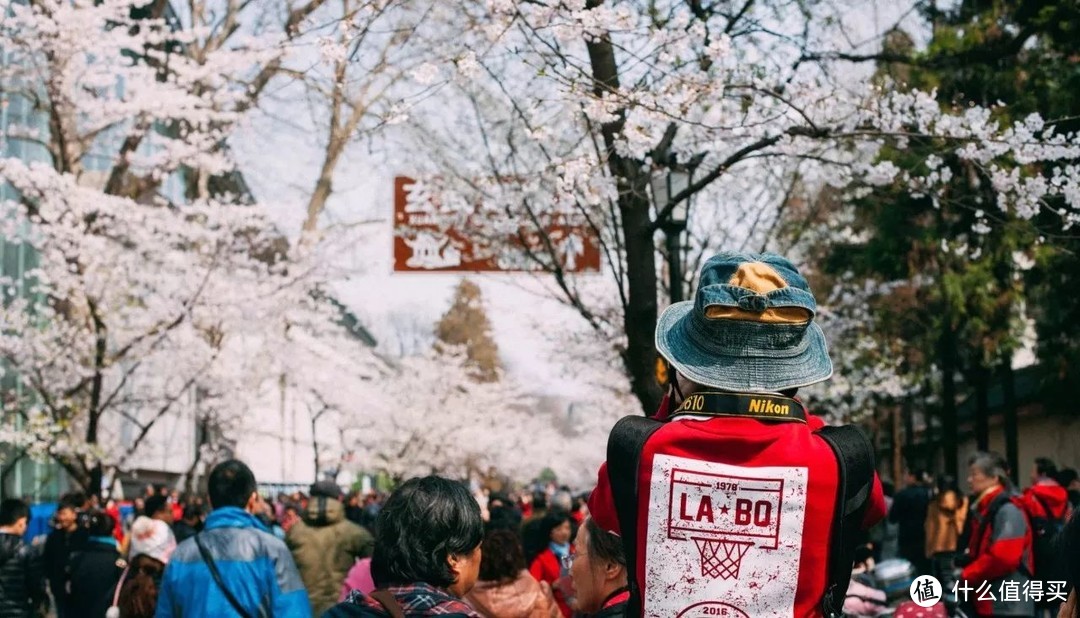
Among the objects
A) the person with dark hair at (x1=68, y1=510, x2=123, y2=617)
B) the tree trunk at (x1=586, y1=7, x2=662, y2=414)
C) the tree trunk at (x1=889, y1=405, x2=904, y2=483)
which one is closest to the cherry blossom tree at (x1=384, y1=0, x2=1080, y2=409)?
the tree trunk at (x1=586, y1=7, x2=662, y2=414)

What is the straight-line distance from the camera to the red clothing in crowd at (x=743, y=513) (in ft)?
9.16

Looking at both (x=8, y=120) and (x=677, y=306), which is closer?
(x=677, y=306)

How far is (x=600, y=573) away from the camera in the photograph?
434cm

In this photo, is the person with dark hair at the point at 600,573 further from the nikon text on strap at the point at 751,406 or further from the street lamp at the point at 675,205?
the street lamp at the point at 675,205

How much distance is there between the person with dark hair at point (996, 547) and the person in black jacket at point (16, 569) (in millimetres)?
6195

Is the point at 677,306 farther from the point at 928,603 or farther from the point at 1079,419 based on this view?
the point at 1079,419

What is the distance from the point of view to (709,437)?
2.80 m

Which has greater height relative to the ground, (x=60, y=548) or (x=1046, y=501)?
(x=1046, y=501)

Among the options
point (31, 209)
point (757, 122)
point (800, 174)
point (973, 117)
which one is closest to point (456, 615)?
point (757, 122)

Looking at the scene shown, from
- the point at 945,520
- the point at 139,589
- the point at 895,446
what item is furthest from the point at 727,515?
the point at 895,446

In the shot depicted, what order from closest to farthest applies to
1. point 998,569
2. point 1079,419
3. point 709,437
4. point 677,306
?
point 709,437 < point 677,306 < point 998,569 < point 1079,419

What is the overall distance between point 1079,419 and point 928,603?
19266 mm

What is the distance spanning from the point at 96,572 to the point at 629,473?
7.02 meters

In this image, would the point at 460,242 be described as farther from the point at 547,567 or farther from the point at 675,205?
the point at 547,567
